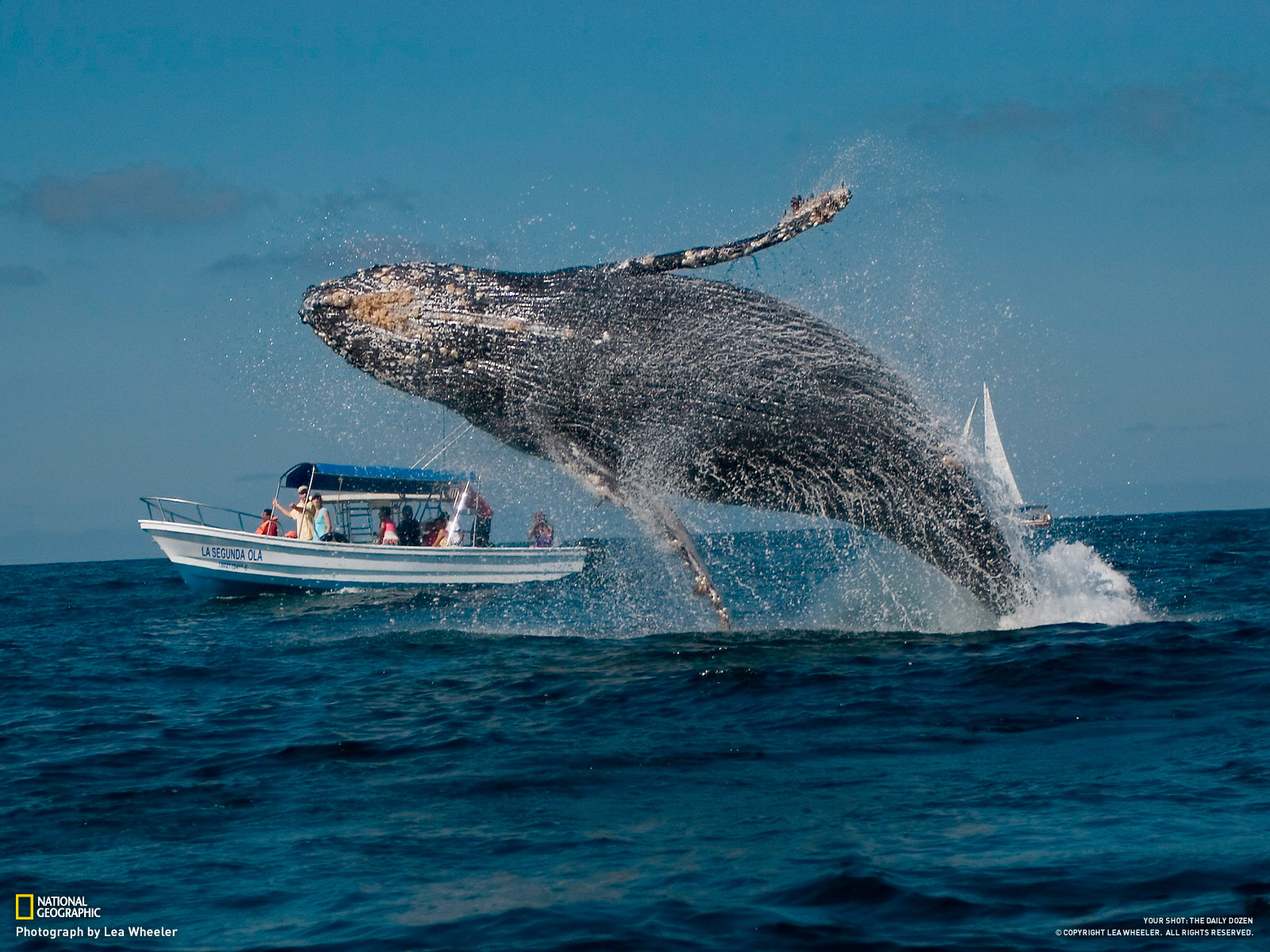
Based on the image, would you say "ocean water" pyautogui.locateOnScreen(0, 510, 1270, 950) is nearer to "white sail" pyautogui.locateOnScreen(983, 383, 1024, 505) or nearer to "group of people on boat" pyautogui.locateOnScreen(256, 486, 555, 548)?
"group of people on boat" pyautogui.locateOnScreen(256, 486, 555, 548)

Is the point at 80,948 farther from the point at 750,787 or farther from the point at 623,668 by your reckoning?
the point at 623,668

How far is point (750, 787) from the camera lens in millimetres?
7227

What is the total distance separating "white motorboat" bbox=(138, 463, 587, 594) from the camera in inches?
1133

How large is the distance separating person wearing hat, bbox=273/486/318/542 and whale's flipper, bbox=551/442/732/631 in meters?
18.9

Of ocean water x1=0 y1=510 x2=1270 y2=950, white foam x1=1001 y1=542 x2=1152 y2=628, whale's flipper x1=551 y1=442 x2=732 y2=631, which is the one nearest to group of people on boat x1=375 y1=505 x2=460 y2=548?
ocean water x1=0 y1=510 x2=1270 y2=950

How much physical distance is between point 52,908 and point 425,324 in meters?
5.82

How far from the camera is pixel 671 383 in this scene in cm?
1085

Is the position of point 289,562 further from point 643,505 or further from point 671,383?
point 671,383

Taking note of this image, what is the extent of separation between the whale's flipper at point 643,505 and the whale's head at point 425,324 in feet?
4.19

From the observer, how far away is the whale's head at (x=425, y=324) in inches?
399

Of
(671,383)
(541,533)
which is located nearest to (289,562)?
(541,533)

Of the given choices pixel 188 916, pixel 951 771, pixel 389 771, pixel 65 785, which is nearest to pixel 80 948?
pixel 188 916

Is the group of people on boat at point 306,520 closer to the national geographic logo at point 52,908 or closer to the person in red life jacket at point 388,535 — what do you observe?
the person in red life jacket at point 388,535

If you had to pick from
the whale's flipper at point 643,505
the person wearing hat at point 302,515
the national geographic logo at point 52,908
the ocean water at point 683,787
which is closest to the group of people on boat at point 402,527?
the person wearing hat at point 302,515
